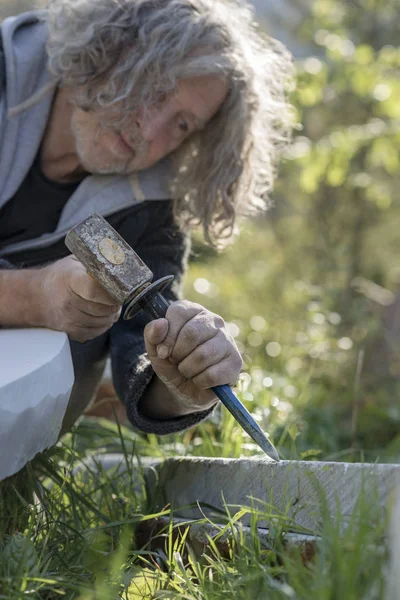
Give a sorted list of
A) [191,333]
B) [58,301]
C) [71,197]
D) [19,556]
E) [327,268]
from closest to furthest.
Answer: [19,556] → [191,333] → [58,301] → [71,197] → [327,268]

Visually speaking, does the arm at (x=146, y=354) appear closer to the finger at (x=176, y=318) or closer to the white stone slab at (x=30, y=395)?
the finger at (x=176, y=318)

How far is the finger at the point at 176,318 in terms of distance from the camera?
156cm

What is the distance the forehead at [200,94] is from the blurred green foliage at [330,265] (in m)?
0.87

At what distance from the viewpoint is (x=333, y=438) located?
3.00m

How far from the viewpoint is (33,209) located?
240 cm

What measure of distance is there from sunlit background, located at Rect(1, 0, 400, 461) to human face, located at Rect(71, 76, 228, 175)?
2.43ft

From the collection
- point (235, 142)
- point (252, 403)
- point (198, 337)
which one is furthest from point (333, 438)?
point (198, 337)

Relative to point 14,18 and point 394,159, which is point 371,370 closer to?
point 394,159

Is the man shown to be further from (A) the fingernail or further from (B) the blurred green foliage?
(B) the blurred green foliage

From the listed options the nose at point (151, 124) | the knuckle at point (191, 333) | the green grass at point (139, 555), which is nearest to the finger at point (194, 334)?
the knuckle at point (191, 333)

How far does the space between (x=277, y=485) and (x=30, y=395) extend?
0.52 metres

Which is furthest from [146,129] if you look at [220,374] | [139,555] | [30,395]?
[139,555]

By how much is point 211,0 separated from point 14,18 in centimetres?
63

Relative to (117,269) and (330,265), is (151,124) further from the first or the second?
(330,265)
